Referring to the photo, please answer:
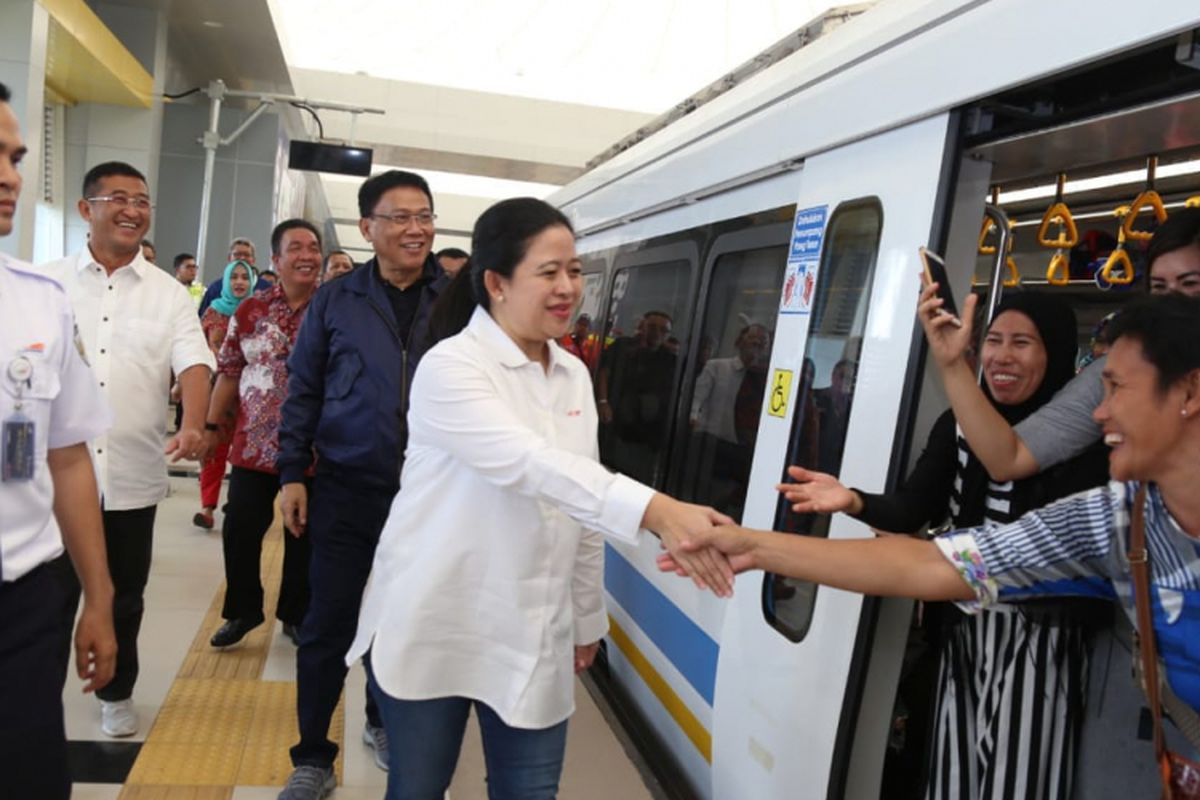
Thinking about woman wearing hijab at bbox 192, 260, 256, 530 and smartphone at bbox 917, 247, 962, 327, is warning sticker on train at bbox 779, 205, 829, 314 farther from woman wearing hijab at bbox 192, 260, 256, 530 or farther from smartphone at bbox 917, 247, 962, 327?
woman wearing hijab at bbox 192, 260, 256, 530

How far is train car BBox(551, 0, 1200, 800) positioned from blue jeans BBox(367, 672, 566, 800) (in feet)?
2.16

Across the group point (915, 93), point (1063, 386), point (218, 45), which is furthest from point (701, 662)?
point (218, 45)

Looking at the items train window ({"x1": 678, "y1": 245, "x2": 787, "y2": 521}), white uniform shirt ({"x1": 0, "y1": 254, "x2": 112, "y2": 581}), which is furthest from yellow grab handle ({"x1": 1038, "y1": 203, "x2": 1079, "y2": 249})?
white uniform shirt ({"x1": 0, "y1": 254, "x2": 112, "y2": 581})

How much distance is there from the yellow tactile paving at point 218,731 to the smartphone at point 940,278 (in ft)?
8.22

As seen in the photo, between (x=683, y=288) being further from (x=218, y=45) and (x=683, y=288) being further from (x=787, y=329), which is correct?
(x=218, y=45)

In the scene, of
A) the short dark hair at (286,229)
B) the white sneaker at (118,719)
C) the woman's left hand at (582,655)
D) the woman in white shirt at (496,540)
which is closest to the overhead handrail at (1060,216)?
the woman in white shirt at (496,540)

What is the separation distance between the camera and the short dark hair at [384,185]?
3279 millimetres

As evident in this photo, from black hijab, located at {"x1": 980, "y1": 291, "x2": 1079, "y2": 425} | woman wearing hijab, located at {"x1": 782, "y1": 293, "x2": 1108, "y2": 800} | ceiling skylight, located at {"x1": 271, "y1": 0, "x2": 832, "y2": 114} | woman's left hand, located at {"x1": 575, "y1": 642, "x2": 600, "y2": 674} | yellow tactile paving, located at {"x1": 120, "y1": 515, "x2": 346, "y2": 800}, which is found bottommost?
yellow tactile paving, located at {"x1": 120, "y1": 515, "x2": 346, "y2": 800}

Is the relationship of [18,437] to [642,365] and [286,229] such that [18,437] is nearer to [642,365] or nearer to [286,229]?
[642,365]

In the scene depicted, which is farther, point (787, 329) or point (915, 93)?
point (787, 329)

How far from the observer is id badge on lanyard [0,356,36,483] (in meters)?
1.86

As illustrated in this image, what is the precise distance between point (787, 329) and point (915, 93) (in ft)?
2.46

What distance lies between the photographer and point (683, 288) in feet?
13.2

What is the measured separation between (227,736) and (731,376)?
2.16 meters
